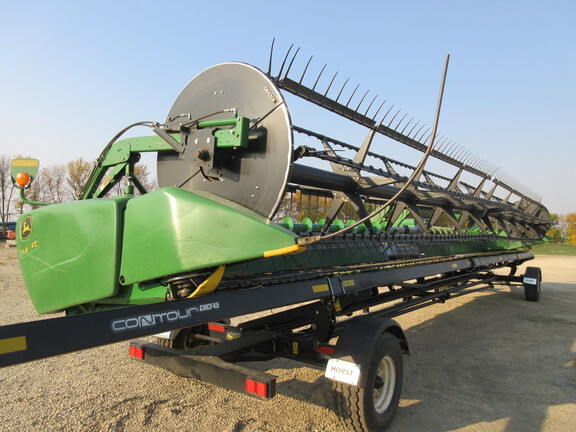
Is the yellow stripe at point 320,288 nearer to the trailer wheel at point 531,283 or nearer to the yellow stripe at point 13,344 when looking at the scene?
the yellow stripe at point 13,344

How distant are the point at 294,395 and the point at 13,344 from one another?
2914 mm

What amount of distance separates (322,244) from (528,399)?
2562mm

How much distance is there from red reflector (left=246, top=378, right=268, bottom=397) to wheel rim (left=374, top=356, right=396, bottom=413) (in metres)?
1.11

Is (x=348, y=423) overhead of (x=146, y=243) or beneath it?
beneath

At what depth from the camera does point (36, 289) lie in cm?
303

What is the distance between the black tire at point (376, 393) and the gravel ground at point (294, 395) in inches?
9.9

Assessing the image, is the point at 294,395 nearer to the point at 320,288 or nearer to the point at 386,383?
the point at 386,383

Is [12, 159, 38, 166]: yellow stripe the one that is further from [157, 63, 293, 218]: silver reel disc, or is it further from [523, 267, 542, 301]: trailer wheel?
[523, 267, 542, 301]: trailer wheel

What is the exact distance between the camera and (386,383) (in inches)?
139

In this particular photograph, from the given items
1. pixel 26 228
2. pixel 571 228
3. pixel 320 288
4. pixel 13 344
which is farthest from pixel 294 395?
pixel 571 228

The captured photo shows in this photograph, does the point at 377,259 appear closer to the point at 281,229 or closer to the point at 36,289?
the point at 281,229

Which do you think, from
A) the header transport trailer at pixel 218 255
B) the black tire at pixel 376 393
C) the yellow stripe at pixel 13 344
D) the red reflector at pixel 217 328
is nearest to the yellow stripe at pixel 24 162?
the header transport trailer at pixel 218 255

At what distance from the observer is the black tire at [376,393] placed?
3062 millimetres

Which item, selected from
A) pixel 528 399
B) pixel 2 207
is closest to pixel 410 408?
pixel 528 399
